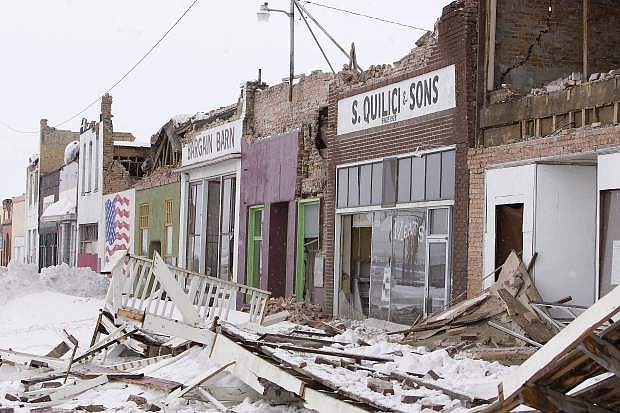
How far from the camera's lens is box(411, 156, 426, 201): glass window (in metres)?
18.7

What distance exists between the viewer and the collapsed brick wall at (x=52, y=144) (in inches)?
2281

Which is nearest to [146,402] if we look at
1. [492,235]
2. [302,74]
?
[492,235]

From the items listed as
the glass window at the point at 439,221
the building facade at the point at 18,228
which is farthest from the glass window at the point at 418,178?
the building facade at the point at 18,228

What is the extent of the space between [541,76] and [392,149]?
335 cm

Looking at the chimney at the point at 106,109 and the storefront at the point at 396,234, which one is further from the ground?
the chimney at the point at 106,109

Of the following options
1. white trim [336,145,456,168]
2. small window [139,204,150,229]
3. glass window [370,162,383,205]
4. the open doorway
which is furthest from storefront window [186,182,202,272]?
the open doorway

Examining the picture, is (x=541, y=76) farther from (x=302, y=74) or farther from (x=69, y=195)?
(x=69, y=195)

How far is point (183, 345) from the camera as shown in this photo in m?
14.0

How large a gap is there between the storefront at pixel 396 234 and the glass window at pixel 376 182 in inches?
0.8

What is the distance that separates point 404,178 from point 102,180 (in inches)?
980

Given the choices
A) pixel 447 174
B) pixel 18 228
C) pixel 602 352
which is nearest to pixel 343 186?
pixel 447 174

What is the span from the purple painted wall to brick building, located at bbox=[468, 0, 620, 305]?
7663mm

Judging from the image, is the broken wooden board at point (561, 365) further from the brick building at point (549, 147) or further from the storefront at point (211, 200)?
the storefront at point (211, 200)

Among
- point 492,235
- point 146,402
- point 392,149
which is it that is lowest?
point 146,402
